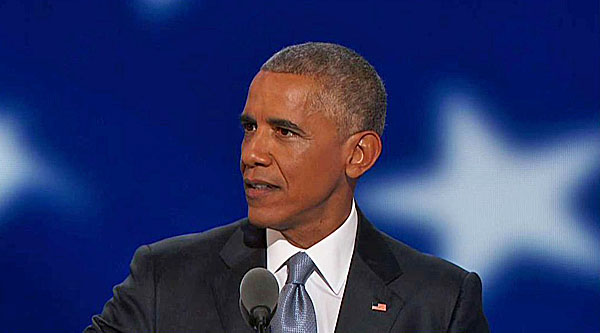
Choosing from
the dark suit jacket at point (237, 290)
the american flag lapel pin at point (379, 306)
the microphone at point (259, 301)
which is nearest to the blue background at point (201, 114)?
the dark suit jacket at point (237, 290)

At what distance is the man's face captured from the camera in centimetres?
194

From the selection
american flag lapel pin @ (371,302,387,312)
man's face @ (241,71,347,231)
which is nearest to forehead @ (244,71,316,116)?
man's face @ (241,71,347,231)

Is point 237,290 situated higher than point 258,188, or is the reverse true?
point 258,188

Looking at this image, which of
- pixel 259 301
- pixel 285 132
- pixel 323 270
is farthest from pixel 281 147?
pixel 259 301

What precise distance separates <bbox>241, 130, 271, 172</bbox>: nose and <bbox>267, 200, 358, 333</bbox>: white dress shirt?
0.21 meters

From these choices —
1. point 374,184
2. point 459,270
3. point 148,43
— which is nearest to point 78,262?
point 148,43

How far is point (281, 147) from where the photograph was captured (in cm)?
194

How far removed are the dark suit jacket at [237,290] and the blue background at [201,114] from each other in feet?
1.38

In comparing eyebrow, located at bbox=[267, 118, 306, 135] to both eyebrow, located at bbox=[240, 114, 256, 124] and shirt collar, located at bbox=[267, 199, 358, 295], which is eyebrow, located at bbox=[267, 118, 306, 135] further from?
shirt collar, located at bbox=[267, 199, 358, 295]

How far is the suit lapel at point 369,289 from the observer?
2023 millimetres

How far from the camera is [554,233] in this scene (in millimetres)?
2582

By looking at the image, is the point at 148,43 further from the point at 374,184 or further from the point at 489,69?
the point at 489,69

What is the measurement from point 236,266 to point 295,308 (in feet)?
0.55

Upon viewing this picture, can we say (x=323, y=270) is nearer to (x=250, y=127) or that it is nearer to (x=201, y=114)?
(x=250, y=127)
